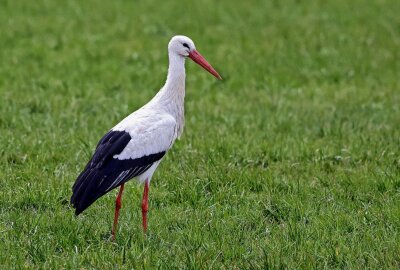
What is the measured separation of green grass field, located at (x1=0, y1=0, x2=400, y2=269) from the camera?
6.50 meters

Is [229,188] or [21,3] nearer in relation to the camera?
[229,188]

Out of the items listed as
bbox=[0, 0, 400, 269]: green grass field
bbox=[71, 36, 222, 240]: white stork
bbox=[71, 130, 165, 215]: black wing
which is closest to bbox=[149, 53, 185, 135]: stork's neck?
bbox=[71, 36, 222, 240]: white stork

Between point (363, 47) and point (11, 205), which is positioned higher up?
point (11, 205)

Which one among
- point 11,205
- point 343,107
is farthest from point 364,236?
point 343,107

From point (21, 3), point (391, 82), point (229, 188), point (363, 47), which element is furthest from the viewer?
point (21, 3)

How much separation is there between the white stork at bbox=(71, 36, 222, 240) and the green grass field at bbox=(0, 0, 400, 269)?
14.9 inches

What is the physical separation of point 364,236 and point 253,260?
981 millimetres

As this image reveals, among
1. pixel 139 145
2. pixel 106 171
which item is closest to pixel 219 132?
pixel 139 145

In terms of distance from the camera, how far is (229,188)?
26.0 ft

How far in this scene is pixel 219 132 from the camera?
32.9ft

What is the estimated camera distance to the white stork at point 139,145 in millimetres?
6556

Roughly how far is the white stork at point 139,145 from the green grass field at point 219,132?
38 cm

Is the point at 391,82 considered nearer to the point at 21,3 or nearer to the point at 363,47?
the point at 363,47

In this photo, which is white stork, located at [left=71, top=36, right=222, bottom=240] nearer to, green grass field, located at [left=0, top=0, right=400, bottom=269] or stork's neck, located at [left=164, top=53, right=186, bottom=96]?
stork's neck, located at [left=164, top=53, right=186, bottom=96]
